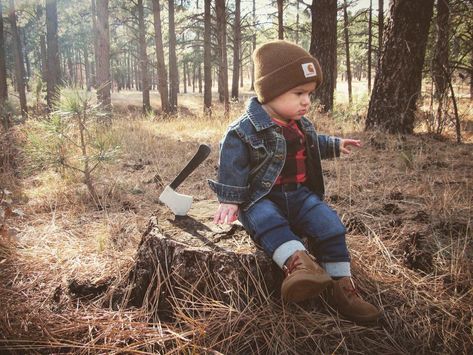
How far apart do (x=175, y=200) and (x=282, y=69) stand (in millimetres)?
1028

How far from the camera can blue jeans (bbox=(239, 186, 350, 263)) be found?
1.79 meters

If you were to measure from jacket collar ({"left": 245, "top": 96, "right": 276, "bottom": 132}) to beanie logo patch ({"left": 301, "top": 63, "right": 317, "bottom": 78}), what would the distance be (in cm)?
32

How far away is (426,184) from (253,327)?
8.63 feet

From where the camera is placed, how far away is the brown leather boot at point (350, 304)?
1.66 metres

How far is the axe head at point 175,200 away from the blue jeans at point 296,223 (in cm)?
39

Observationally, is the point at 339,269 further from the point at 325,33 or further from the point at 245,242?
the point at 325,33

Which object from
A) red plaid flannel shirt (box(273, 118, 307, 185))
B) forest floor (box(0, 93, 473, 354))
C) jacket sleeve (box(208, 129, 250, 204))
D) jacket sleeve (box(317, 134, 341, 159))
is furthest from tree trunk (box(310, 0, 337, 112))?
jacket sleeve (box(208, 129, 250, 204))

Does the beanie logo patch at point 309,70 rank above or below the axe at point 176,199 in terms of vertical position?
above

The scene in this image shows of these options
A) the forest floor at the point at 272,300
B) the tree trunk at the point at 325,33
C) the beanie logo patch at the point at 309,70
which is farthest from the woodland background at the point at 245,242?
the tree trunk at the point at 325,33

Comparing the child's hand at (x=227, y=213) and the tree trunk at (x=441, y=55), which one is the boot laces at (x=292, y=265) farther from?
the tree trunk at (x=441, y=55)

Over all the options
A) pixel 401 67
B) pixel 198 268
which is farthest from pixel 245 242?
pixel 401 67

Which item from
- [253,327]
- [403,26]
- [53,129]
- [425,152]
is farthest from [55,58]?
[253,327]

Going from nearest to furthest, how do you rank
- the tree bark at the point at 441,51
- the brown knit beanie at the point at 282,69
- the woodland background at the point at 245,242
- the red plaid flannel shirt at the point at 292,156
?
the woodland background at the point at 245,242, the brown knit beanie at the point at 282,69, the red plaid flannel shirt at the point at 292,156, the tree bark at the point at 441,51

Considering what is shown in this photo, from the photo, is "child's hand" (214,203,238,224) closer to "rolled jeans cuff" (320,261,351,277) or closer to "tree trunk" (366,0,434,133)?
"rolled jeans cuff" (320,261,351,277)
